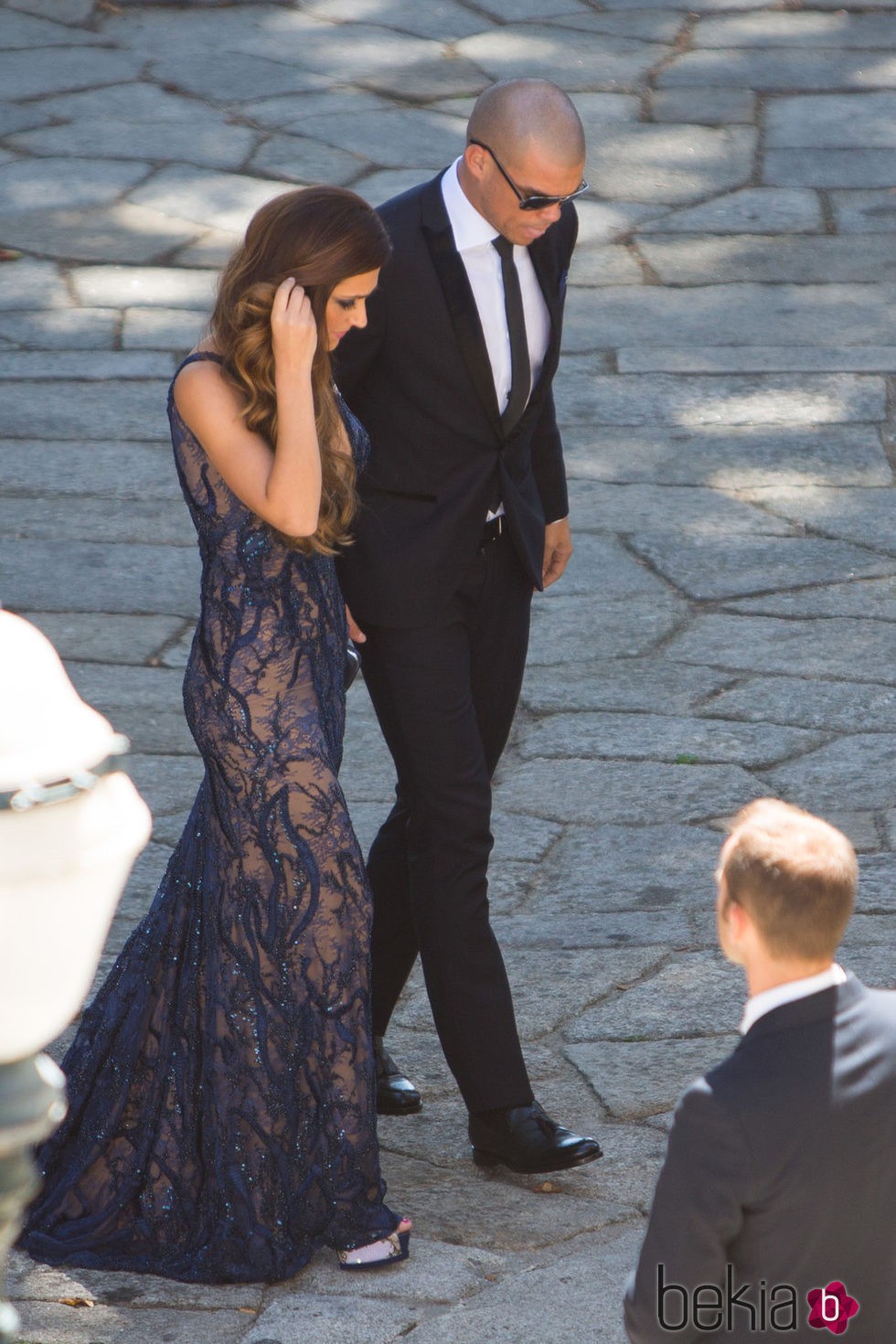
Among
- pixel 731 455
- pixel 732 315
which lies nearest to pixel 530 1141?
pixel 731 455

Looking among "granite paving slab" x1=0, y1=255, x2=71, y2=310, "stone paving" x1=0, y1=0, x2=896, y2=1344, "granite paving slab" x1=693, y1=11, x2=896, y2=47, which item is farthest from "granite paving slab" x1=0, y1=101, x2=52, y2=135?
"granite paving slab" x1=693, y1=11, x2=896, y2=47

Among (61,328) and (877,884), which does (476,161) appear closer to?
(877,884)

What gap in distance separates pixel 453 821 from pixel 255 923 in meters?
0.43

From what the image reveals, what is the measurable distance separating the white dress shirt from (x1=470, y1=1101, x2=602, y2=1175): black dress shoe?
131 cm

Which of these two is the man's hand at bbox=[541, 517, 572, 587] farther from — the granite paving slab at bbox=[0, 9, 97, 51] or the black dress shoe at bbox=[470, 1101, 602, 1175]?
the granite paving slab at bbox=[0, 9, 97, 51]

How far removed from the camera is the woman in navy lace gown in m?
3.03

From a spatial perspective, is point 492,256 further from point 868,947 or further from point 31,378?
point 31,378

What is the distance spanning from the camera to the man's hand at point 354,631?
Answer: 337 centimetres

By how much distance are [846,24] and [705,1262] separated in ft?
35.7

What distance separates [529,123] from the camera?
10.7 ft

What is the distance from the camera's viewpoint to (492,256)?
11.1 ft

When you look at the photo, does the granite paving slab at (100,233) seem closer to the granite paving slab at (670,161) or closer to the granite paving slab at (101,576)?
the granite paving slab at (670,161)

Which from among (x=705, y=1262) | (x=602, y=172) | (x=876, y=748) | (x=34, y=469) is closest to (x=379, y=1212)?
(x=705, y=1262)

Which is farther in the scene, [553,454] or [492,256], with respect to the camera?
[553,454]
